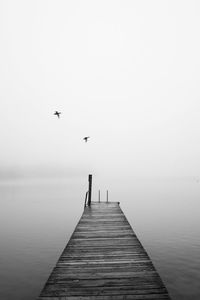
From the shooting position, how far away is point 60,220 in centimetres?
3019

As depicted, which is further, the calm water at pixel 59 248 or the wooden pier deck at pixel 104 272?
the calm water at pixel 59 248

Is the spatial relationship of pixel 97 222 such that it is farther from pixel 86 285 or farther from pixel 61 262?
pixel 86 285

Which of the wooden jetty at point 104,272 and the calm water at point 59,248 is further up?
the wooden jetty at point 104,272

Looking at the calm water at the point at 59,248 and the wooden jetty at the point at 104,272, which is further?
the calm water at the point at 59,248

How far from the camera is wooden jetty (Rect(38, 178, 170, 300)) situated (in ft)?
20.5

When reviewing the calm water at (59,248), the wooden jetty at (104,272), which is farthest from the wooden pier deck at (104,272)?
the calm water at (59,248)

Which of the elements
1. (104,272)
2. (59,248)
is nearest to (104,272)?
(104,272)

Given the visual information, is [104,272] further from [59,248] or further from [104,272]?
[59,248]

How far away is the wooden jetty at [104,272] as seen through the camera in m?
6.23

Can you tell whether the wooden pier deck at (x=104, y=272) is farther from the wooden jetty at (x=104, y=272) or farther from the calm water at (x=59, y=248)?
the calm water at (x=59, y=248)

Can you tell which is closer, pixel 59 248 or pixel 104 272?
pixel 104 272

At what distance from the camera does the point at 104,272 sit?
7.62 m

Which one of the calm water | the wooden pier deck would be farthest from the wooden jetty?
the calm water

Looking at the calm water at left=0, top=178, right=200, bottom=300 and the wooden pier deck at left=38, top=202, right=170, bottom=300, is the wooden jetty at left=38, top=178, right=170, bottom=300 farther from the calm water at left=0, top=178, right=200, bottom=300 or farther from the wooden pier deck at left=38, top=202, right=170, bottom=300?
the calm water at left=0, top=178, right=200, bottom=300
